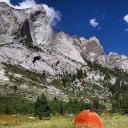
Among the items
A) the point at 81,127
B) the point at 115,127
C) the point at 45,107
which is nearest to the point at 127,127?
the point at 115,127

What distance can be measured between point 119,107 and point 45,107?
49.7 m

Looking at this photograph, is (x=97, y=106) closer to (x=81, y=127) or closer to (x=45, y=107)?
(x=45, y=107)

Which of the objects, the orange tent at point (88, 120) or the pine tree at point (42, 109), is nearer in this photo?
the orange tent at point (88, 120)

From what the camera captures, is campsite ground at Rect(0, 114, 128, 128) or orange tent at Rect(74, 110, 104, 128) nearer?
orange tent at Rect(74, 110, 104, 128)

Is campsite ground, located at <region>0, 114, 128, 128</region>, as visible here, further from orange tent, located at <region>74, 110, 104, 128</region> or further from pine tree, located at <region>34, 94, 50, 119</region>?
pine tree, located at <region>34, 94, 50, 119</region>

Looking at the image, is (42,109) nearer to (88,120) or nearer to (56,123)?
(56,123)

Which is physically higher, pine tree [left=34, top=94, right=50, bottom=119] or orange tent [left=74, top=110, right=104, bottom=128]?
pine tree [left=34, top=94, right=50, bottom=119]

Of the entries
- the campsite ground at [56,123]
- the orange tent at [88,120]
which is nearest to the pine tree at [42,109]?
the campsite ground at [56,123]

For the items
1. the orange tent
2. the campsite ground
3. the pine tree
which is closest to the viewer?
the orange tent

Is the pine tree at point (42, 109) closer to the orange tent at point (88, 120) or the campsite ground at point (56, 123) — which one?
the campsite ground at point (56, 123)

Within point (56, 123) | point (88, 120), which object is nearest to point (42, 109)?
point (56, 123)

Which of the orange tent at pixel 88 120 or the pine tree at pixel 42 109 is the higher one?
the pine tree at pixel 42 109

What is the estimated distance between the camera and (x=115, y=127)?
3412 cm

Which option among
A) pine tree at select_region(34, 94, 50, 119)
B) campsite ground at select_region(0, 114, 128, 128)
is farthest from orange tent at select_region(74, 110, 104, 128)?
pine tree at select_region(34, 94, 50, 119)
